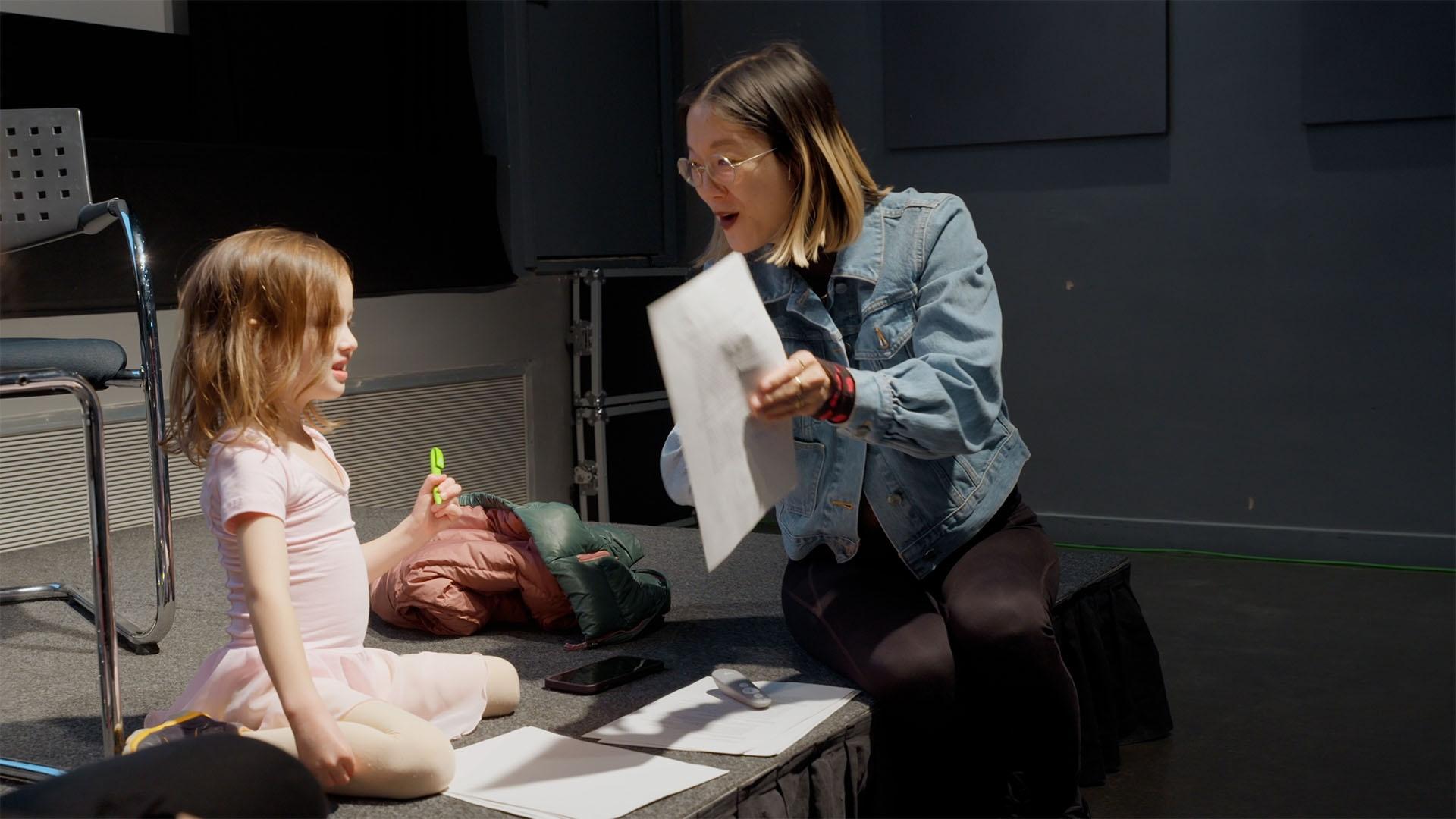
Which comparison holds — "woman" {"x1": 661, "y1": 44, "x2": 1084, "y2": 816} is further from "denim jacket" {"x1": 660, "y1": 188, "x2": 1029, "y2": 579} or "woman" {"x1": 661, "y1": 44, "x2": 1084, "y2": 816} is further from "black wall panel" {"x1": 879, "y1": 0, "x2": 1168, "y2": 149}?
"black wall panel" {"x1": 879, "y1": 0, "x2": 1168, "y2": 149}

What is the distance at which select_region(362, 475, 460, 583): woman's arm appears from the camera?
1.49 meters

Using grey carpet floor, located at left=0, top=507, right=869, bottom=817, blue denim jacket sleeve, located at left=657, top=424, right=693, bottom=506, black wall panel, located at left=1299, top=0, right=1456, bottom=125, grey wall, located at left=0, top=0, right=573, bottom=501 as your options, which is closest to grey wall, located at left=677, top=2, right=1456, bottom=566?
black wall panel, located at left=1299, top=0, right=1456, bottom=125

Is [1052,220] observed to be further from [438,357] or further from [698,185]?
[698,185]

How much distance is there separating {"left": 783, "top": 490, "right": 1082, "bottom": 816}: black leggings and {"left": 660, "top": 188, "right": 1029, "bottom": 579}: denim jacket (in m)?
0.05

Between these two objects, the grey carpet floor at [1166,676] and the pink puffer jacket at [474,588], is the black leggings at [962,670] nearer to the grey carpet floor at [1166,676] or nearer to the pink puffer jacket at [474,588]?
the grey carpet floor at [1166,676]

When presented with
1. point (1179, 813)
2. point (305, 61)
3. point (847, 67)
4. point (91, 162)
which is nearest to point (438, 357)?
point (305, 61)

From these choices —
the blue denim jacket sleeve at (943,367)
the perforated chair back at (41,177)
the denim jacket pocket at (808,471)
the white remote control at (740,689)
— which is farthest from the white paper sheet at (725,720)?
the perforated chair back at (41,177)

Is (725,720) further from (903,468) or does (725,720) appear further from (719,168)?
(719,168)

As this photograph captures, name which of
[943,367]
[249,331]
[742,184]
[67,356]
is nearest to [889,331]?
[943,367]

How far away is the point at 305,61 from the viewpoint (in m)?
3.57

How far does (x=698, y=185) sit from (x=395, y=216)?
88.7 inches

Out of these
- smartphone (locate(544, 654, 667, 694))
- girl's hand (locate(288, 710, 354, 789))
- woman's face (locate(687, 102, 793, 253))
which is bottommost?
smartphone (locate(544, 654, 667, 694))

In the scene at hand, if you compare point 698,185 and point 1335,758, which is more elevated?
point 698,185

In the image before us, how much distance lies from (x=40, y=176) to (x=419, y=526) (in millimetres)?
1093
